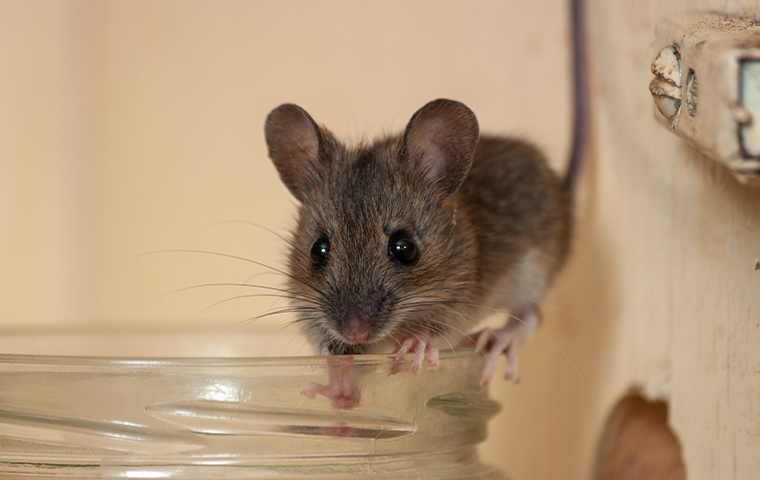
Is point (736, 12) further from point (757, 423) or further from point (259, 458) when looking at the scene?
point (259, 458)

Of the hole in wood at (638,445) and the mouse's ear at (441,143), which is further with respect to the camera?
the hole in wood at (638,445)

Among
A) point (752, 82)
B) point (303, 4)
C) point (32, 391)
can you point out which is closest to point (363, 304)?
point (32, 391)

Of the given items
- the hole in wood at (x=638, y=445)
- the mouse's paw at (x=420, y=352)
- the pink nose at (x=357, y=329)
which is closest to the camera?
the mouse's paw at (x=420, y=352)

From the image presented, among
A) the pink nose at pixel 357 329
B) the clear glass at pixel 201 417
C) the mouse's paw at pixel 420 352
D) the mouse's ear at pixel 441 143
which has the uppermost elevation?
the mouse's ear at pixel 441 143

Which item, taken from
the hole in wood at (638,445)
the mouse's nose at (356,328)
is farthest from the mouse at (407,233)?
the hole in wood at (638,445)

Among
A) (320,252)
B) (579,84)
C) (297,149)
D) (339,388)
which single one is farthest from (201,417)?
(579,84)

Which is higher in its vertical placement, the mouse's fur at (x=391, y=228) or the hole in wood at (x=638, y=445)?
the mouse's fur at (x=391, y=228)

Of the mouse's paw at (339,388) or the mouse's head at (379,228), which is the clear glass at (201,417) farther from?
the mouse's head at (379,228)
